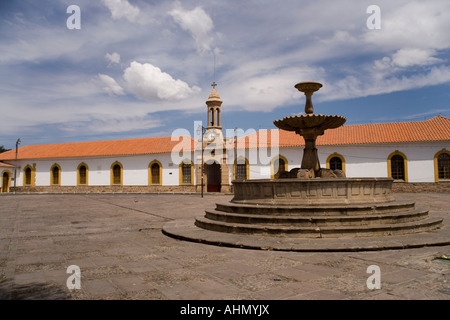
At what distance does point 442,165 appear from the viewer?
24156mm

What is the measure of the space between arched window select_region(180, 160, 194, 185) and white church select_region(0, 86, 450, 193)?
9cm

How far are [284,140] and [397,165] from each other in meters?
8.55

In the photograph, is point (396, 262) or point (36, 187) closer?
point (396, 262)

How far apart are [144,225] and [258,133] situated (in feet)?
72.7

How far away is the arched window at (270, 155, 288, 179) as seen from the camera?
89.9 ft

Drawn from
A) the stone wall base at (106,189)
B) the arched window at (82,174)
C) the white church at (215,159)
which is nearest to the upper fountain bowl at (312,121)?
the white church at (215,159)

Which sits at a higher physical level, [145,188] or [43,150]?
[43,150]

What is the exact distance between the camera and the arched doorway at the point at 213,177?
97.0ft

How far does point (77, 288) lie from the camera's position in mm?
3779

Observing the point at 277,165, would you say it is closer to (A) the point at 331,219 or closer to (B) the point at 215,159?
(B) the point at 215,159

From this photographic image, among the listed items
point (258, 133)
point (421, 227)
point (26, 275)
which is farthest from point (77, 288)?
point (258, 133)

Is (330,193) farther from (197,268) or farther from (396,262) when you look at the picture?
(197,268)

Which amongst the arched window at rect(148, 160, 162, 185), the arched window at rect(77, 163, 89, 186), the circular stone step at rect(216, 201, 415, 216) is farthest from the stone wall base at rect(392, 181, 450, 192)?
Answer: the arched window at rect(77, 163, 89, 186)
